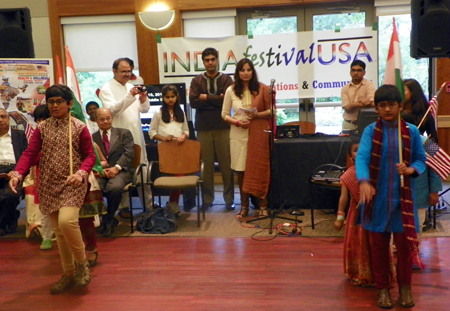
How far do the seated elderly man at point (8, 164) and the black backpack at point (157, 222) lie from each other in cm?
120

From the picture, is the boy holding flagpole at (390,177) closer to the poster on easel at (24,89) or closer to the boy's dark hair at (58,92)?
the boy's dark hair at (58,92)

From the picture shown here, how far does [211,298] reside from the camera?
315cm

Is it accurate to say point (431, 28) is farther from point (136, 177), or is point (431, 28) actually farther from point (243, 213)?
point (136, 177)

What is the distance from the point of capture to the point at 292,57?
267 inches

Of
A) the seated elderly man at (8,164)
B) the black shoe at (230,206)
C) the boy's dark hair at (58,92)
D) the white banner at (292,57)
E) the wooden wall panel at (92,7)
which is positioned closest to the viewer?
the boy's dark hair at (58,92)

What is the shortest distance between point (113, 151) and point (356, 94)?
2.66 meters

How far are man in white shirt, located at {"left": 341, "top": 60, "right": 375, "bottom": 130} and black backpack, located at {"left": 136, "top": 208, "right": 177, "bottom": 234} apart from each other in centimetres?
226

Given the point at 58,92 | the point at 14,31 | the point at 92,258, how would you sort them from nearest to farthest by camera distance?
the point at 58,92 → the point at 92,258 → the point at 14,31

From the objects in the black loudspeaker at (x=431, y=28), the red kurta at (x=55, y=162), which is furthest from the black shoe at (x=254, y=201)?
the red kurta at (x=55, y=162)

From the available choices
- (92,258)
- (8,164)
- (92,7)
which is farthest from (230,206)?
(92,7)

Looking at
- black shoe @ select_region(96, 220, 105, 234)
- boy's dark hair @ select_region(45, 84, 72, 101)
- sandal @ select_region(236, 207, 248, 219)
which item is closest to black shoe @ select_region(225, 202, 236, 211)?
sandal @ select_region(236, 207, 248, 219)

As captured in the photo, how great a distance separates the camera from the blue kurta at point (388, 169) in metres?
2.78

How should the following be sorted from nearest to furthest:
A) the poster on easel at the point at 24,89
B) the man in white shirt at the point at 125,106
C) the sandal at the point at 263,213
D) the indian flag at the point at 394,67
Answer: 1. the indian flag at the point at 394,67
2. the sandal at the point at 263,213
3. the man in white shirt at the point at 125,106
4. the poster on easel at the point at 24,89

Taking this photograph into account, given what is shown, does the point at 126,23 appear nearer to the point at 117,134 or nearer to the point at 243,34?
the point at 243,34
